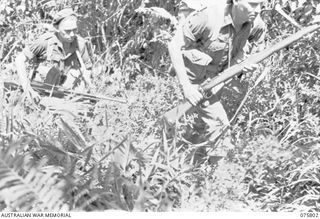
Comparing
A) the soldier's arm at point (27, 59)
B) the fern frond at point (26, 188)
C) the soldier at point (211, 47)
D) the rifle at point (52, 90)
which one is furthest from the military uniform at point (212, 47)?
the fern frond at point (26, 188)

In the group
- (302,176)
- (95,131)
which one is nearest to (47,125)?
(95,131)

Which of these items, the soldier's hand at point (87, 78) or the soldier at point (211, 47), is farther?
the soldier's hand at point (87, 78)

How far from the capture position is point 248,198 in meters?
2.67

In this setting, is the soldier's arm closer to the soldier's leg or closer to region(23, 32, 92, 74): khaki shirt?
region(23, 32, 92, 74): khaki shirt

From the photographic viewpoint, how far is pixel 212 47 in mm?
3080

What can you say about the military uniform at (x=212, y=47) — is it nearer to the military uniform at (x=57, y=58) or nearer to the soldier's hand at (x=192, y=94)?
the soldier's hand at (x=192, y=94)

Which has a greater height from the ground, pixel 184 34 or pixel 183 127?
pixel 184 34

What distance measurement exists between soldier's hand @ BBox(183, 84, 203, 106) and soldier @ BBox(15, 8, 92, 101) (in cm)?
97

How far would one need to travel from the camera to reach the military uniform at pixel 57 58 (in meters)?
3.85

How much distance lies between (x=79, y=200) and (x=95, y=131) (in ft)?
1.85

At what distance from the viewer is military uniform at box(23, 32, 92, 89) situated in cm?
385

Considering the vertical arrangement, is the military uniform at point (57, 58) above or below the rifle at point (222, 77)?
below

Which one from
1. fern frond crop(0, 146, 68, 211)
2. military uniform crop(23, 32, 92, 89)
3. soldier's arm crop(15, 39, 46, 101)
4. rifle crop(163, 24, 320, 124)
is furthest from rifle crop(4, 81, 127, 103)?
fern frond crop(0, 146, 68, 211)

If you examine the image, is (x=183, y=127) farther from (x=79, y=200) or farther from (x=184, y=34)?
(x=79, y=200)
